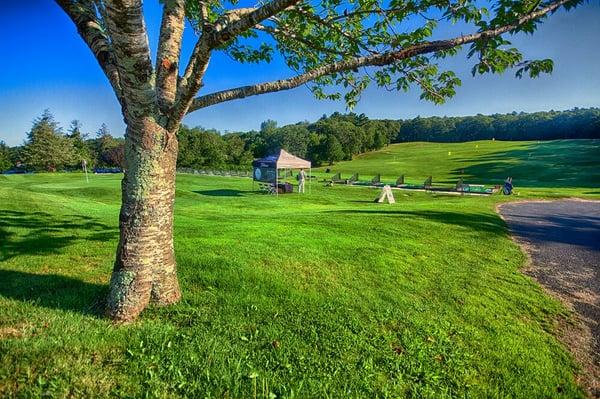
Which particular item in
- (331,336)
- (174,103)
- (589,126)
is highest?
(589,126)

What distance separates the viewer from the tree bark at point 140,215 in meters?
3.72

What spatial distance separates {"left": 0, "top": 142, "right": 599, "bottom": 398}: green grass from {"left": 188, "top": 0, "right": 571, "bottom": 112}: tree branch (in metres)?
2.55

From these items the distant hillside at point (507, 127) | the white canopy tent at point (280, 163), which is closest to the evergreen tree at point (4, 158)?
the white canopy tent at point (280, 163)

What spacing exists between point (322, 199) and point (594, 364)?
19.7 m

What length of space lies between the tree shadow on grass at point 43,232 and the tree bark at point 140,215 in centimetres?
352

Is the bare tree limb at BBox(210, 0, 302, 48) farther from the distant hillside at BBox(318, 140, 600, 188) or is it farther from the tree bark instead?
the distant hillside at BBox(318, 140, 600, 188)

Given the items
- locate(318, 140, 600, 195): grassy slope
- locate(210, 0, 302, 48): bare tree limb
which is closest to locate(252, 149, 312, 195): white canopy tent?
locate(210, 0, 302, 48): bare tree limb

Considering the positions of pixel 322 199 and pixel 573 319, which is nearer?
pixel 573 319

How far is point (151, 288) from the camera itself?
402 cm

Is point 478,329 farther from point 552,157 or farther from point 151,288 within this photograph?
point 552,157

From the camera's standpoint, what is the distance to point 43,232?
7.60 m

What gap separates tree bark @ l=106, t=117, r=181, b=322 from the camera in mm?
3719

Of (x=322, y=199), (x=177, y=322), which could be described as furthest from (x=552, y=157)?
(x=177, y=322)

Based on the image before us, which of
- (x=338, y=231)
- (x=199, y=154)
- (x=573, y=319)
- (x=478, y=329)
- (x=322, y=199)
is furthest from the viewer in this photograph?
(x=199, y=154)
